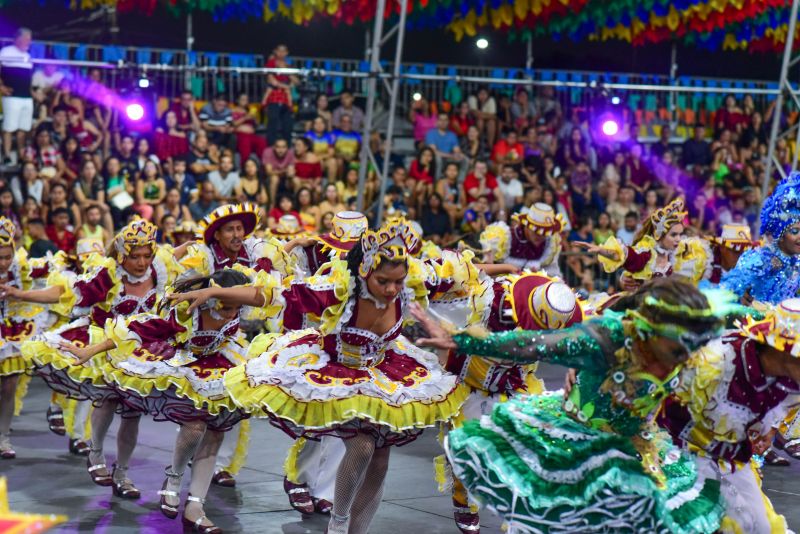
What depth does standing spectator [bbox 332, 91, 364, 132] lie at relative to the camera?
15550mm

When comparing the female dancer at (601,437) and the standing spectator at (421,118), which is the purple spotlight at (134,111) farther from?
the female dancer at (601,437)

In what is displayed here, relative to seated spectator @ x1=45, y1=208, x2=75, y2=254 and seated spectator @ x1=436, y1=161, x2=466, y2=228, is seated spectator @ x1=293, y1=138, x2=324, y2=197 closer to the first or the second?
seated spectator @ x1=436, y1=161, x2=466, y2=228

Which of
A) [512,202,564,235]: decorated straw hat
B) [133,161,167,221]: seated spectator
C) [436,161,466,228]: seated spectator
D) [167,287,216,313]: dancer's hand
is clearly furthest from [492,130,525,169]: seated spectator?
[167,287,216,313]: dancer's hand

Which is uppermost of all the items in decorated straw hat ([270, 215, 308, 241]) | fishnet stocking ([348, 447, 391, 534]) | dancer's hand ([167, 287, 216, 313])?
dancer's hand ([167, 287, 216, 313])

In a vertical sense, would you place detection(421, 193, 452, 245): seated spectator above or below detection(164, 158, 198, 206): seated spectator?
below

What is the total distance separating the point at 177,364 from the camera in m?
6.97

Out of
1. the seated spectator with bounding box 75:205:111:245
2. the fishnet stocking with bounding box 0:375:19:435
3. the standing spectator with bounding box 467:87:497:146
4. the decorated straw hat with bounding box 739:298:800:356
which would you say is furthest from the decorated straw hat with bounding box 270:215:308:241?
the standing spectator with bounding box 467:87:497:146

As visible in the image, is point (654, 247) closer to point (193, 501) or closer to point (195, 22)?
point (193, 501)

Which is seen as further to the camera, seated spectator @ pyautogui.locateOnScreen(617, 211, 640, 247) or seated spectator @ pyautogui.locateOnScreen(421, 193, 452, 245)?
seated spectator @ pyautogui.locateOnScreen(617, 211, 640, 247)

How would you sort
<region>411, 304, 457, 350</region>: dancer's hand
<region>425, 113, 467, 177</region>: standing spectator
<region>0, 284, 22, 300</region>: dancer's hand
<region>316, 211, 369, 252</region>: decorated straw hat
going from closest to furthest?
<region>411, 304, 457, 350</region>: dancer's hand, <region>316, 211, 369, 252</region>: decorated straw hat, <region>0, 284, 22, 300</region>: dancer's hand, <region>425, 113, 467, 177</region>: standing spectator

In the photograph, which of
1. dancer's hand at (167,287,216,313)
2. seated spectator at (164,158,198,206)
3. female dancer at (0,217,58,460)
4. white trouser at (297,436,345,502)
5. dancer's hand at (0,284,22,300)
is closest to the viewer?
dancer's hand at (167,287,216,313)

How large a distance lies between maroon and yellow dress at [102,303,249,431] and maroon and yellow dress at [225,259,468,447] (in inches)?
24.3

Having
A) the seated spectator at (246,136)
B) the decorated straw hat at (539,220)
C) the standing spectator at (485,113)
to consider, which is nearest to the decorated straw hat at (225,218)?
the decorated straw hat at (539,220)

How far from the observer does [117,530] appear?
268 inches
